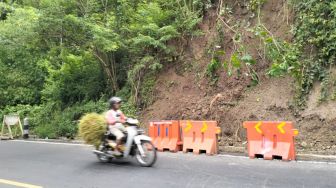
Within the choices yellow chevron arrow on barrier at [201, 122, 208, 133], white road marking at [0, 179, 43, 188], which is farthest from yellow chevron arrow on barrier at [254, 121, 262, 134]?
white road marking at [0, 179, 43, 188]

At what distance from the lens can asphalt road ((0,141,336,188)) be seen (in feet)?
25.9

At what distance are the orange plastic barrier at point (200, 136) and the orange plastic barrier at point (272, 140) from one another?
3.66ft

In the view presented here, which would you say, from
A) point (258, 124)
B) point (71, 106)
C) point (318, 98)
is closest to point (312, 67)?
point (318, 98)

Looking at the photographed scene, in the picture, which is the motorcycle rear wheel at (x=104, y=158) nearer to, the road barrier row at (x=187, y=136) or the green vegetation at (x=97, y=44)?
the road barrier row at (x=187, y=136)

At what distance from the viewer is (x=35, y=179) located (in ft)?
29.0

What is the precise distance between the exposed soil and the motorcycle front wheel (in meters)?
4.11

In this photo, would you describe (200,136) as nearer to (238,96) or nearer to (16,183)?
(238,96)

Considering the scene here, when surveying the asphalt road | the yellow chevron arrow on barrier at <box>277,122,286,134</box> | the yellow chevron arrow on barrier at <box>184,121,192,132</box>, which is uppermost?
the yellow chevron arrow on barrier at <box>277,122,286,134</box>

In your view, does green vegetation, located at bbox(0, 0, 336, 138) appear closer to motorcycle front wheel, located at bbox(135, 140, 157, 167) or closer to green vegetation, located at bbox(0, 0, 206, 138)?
green vegetation, located at bbox(0, 0, 206, 138)

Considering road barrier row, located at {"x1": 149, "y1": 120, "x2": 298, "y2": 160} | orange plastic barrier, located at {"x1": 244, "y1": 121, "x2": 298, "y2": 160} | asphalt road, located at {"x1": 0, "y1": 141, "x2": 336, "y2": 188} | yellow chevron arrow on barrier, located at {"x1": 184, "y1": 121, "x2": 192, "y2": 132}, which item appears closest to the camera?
asphalt road, located at {"x1": 0, "y1": 141, "x2": 336, "y2": 188}

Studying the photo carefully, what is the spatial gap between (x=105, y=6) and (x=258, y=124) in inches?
434

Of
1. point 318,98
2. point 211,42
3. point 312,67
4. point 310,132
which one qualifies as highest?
point 211,42

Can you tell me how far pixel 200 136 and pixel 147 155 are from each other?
2.94 meters

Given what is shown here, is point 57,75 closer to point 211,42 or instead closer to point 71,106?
point 71,106
